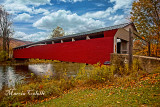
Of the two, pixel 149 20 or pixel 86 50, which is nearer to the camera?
pixel 86 50

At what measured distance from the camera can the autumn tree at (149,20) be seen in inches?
364

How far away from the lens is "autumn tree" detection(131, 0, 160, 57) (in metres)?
9.23

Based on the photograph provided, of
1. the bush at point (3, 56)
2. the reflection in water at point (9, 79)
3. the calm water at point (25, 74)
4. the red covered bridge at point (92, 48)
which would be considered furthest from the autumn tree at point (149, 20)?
the bush at point (3, 56)

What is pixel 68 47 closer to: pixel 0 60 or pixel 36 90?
pixel 36 90

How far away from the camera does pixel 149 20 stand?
393 inches

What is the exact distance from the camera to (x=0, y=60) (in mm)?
20844

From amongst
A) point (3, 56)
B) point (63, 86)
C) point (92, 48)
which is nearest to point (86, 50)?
point (92, 48)

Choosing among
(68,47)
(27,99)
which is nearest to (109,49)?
(68,47)

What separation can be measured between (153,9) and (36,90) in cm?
1124

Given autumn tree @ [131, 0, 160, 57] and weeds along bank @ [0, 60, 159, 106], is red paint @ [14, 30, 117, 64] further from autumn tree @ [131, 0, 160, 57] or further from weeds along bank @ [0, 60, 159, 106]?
autumn tree @ [131, 0, 160, 57]

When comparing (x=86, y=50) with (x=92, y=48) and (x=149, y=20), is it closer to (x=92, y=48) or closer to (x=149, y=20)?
(x=92, y=48)

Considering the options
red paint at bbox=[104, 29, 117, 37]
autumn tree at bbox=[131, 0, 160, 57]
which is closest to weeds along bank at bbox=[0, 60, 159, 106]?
red paint at bbox=[104, 29, 117, 37]

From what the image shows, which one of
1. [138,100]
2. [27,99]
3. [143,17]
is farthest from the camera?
[143,17]

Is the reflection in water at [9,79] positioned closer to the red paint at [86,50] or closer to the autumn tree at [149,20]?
the red paint at [86,50]
